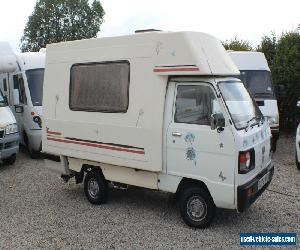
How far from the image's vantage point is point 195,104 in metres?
5.91

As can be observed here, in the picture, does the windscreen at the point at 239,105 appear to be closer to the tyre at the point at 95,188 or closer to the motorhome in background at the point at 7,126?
the tyre at the point at 95,188

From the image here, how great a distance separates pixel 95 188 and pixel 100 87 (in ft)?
5.75

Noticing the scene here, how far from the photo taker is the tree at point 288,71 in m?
14.4

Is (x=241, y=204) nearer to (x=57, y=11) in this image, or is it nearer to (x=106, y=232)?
(x=106, y=232)

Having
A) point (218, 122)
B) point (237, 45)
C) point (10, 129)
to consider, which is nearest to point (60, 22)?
point (237, 45)

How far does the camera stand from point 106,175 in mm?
7020

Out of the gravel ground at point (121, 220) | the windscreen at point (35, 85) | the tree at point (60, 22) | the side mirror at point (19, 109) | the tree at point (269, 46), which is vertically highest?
the tree at point (60, 22)

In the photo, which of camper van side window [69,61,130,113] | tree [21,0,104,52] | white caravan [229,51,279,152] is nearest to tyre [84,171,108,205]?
camper van side window [69,61,130,113]

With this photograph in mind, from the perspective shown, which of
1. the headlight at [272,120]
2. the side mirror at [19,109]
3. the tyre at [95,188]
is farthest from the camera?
the side mirror at [19,109]

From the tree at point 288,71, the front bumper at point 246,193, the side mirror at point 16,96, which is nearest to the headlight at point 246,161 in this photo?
the front bumper at point 246,193

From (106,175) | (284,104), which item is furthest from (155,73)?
(284,104)

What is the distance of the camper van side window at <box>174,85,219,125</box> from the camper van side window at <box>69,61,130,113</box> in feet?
2.93

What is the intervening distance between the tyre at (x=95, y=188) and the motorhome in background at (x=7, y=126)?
3.42 meters

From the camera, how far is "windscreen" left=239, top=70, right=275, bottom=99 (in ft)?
38.5
